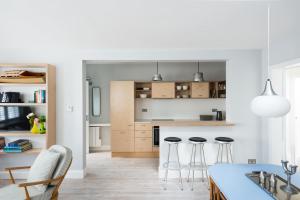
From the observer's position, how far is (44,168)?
102 inches

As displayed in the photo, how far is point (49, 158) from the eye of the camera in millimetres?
2645

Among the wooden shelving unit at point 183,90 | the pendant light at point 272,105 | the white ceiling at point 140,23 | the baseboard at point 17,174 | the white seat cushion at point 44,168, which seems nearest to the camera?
the pendant light at point 272,105

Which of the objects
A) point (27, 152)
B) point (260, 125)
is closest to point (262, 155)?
point (260, 125)

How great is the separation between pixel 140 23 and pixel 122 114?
3.37 m

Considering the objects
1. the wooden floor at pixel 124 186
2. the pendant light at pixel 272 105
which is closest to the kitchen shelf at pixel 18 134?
the wooden floor at pixel 124 186

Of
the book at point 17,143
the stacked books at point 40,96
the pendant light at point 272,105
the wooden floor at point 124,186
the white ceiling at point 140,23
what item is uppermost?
the white ceiling at point 140,23

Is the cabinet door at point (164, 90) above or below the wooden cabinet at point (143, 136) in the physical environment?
above

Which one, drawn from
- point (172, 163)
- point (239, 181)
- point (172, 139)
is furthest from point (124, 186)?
point (239, 181)

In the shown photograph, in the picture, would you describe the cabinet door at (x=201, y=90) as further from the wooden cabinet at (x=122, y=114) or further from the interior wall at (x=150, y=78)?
the wooden cabinet at (x=122, y=114)

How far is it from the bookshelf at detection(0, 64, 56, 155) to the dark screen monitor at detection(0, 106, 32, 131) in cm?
11

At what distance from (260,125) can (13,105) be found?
4647 mm

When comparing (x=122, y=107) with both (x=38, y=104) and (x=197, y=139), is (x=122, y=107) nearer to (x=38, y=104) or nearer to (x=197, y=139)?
(x=38, y=104)

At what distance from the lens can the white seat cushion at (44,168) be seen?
256cm

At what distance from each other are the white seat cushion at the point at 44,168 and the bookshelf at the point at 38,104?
1.19 meters
